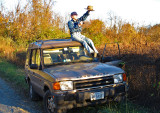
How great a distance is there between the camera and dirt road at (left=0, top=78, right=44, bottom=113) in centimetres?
577

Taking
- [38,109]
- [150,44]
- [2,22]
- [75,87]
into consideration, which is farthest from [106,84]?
[2,22]

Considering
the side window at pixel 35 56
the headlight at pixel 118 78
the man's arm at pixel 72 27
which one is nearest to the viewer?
the headlight at pixel 118 78

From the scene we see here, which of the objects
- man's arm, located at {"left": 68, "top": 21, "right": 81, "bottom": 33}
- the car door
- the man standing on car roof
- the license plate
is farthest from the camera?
man's arm, located at {"left": 68, "top": 21, "right": 81, "bottom": 33}

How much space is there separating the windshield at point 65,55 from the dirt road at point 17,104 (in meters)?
1.36

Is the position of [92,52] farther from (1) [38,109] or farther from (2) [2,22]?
(2) [2,22]

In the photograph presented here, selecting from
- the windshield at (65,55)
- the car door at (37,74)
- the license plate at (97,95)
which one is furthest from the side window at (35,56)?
the license plate at (97,95)

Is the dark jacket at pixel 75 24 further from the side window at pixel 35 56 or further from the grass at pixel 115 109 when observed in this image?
the grass at pixel 115 109

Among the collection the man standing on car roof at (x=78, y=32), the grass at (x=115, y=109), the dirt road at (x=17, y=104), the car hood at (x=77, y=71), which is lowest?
the dirt road at (x=17, y=104)

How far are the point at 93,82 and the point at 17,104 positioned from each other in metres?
2.88

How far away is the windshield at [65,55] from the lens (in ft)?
18.9

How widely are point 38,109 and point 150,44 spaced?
4.01 meters

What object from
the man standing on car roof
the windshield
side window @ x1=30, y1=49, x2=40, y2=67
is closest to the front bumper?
the windshield

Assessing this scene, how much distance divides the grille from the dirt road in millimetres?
1739

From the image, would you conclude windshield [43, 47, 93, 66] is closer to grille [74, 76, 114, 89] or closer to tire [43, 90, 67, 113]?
tire [43, 90, 67, 113]
